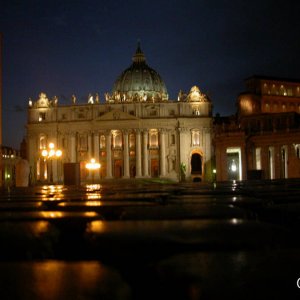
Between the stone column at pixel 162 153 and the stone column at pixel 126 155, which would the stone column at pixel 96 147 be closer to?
the stone column at pixel 126 155

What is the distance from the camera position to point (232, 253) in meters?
1.29

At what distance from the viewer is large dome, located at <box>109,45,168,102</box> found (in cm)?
8875

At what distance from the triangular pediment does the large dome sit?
8.10m

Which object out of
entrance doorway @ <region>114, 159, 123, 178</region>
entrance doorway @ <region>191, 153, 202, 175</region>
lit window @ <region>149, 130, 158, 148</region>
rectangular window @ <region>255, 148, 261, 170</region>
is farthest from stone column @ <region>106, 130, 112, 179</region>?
rectangular window @ <region>255, 148, 261, 170</region>

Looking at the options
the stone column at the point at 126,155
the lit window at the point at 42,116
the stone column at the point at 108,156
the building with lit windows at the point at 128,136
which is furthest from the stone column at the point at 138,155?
the lit window at the point at 42,116

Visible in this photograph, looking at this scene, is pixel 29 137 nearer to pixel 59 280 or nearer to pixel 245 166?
pixel 245 166

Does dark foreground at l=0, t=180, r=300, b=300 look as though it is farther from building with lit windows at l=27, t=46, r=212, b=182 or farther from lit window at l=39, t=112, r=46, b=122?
lit window at l=39, t=112, r=46, b=122

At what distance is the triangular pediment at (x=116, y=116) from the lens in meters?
77.4

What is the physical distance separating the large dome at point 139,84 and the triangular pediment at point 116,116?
26.6 ft

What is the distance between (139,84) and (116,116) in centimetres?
1457

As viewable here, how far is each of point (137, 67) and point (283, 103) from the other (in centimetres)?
3054

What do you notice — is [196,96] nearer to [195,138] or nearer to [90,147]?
[195,138]

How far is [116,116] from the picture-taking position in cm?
7775

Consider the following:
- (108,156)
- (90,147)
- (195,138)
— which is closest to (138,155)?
(108,156)
